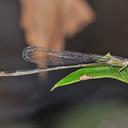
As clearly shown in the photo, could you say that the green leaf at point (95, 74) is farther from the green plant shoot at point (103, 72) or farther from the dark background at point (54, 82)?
the dark background at point (54, 82)

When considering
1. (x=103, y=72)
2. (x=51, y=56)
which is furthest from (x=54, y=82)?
(x=103, y=72)

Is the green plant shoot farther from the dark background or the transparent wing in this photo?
the dark background

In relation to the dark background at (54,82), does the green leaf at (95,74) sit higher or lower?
lower

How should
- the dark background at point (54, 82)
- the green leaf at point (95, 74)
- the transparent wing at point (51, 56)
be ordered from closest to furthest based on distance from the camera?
1. the green leaf at point (95, 74)
2. the transparent wing at point (51, 56)
3. the dark background at point (54, 82)

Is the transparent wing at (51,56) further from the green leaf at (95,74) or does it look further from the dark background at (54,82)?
the dark background at (54,82)

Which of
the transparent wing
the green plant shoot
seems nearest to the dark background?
the transparent wing

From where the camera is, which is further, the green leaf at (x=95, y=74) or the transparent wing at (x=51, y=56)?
the transparent wing at (x=51, y=56)

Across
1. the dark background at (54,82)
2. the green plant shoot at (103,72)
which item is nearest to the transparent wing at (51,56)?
the green plant shoot at (103,72)

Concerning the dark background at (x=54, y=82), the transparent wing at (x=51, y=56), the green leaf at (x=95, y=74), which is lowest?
the green leaf at (x=95, y=74)

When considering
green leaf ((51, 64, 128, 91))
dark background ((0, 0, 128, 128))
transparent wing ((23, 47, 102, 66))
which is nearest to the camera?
green leaf ((51, 64, 128, 91))

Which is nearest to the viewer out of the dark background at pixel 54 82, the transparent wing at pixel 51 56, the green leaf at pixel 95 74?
the green leaf at pixel 95 74
